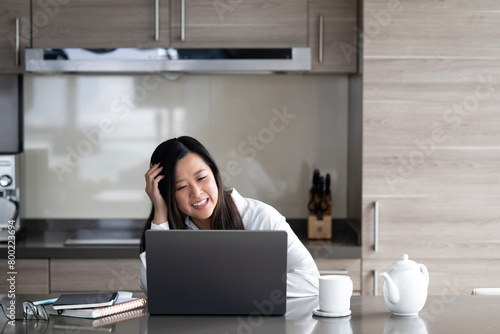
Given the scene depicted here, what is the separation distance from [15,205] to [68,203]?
1.27 ft

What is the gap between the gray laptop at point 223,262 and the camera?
156cm

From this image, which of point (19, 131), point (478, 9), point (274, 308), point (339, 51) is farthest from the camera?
point (19, 131)

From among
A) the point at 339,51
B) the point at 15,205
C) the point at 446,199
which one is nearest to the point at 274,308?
the point at 446,199

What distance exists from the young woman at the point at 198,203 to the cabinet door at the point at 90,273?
89 cm

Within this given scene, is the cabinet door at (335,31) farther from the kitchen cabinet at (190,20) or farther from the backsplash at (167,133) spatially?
the backsplash at (167,133)

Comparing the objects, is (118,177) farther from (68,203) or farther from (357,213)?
(357,213)

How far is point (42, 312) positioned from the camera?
5.39ft

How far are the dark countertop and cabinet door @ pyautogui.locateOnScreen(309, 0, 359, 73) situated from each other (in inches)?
34.3

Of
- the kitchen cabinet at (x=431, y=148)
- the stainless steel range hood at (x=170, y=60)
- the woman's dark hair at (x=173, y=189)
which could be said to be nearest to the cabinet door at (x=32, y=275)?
the stainless steel range hood at (x=170, y=60)

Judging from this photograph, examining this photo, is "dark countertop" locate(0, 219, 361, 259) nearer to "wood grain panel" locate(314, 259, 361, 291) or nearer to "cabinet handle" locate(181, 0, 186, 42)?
"wood grain panel" locate(314, 259, 361, 291)

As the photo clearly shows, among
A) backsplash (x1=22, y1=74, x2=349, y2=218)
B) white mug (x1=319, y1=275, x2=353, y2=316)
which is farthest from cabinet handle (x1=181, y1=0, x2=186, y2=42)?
white mug (x1=319, y1=275, x2=353, y2=316)

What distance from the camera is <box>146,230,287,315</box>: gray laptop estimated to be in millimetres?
1563

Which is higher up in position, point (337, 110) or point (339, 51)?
point (339, 51)

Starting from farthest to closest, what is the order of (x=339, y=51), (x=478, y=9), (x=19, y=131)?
(x=19, y=131)
(x=339, y=51)
(x=478, y=9)
